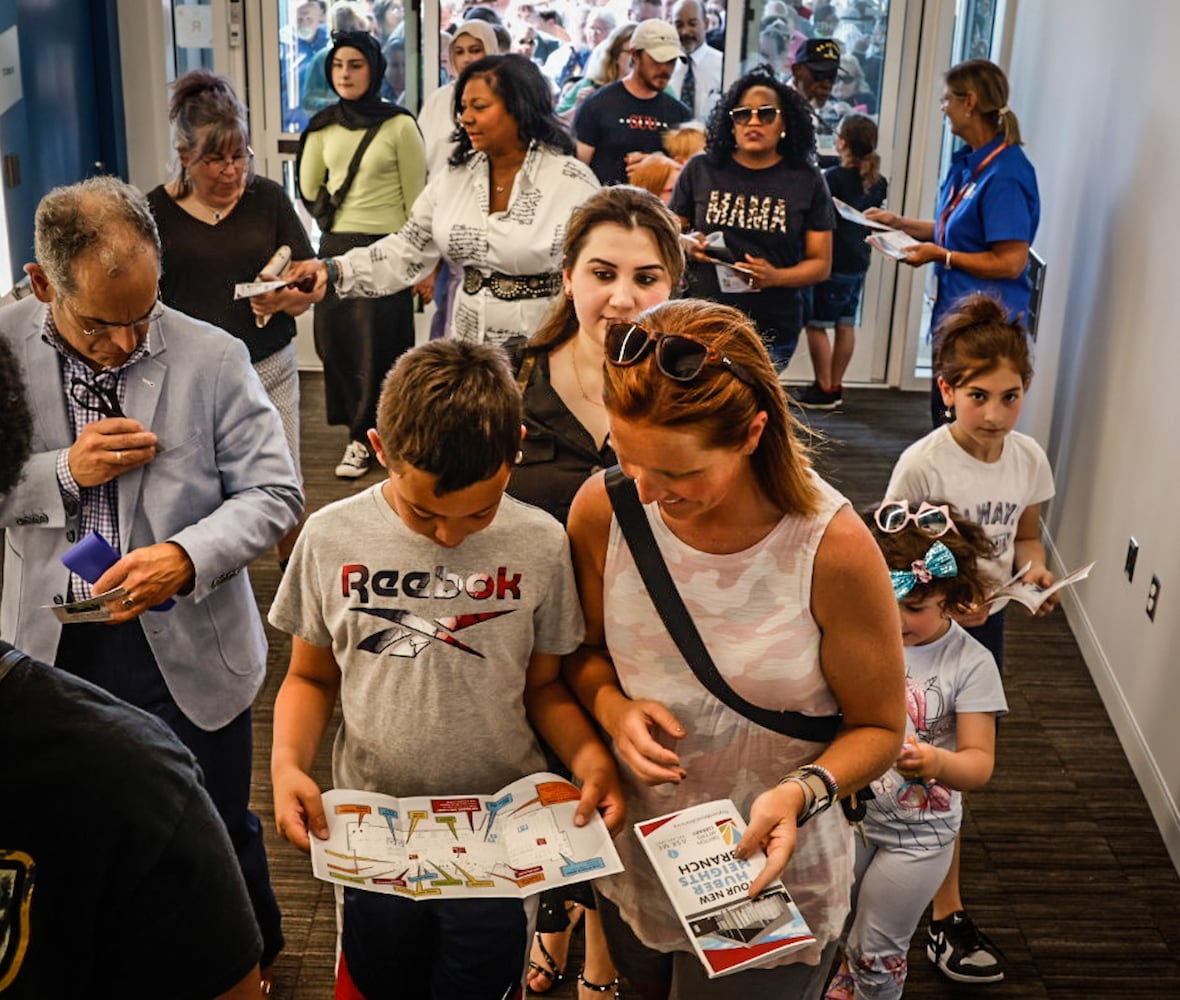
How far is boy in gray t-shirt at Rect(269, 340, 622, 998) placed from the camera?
6.08 feet

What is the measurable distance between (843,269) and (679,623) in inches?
203

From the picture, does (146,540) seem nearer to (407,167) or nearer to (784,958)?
(784,958)

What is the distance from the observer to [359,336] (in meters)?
5.69

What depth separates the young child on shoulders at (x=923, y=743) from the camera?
260 cm

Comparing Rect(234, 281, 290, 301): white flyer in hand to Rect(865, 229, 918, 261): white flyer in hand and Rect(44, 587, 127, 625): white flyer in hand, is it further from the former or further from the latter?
Rect(865, 229, 918, 261): white flyer in hand

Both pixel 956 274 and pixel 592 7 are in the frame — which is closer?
pixel 956 274

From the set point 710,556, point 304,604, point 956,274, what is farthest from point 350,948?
point 956,274

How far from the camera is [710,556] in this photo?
182 centimetres

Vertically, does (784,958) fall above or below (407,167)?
below

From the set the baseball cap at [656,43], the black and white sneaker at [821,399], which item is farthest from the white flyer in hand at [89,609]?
the black and white sneaker at [821,399]

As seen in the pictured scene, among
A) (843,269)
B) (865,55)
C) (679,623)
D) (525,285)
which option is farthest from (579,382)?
(865,55)

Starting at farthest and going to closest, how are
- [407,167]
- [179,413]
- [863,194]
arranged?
[863,194]
[407,167]
[179,413]

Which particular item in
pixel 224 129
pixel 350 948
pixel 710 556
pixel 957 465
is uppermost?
pixel 224 129

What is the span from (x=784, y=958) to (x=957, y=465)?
162cm
